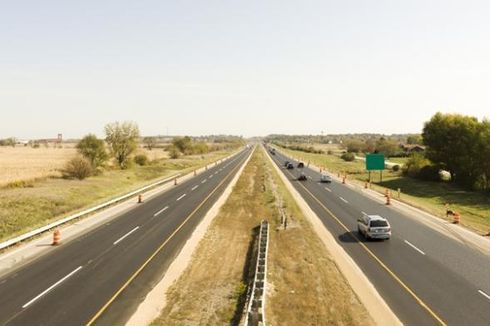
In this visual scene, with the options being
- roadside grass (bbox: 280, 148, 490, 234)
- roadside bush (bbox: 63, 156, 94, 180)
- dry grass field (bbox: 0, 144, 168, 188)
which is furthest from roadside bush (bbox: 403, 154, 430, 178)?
dry grass field (bbox: 0, 144, 168, 188)

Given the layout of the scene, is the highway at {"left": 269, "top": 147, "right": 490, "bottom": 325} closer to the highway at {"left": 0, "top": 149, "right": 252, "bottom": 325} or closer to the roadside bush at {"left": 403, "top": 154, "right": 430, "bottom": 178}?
the highway at {"left": 0, "top": 149, "right": 252, "bottom": 325}

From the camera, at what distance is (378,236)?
2747 centimetres

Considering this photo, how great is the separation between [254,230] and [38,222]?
61.5 feet

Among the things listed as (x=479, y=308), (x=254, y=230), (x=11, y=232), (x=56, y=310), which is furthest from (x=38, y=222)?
(x=479, y=308)

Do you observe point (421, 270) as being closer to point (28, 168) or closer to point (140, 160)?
point (28, 168)

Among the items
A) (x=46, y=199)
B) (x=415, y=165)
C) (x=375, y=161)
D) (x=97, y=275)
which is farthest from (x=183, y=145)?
(x=97, y=275)

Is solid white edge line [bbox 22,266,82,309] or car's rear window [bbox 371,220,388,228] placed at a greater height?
car's rear window [bbox 371,220,388,228]

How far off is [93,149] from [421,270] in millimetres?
66023

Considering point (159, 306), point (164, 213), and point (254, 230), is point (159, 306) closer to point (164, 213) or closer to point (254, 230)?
point (254, 230)

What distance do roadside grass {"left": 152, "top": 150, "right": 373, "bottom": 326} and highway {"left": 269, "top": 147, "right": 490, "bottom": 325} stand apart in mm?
1908

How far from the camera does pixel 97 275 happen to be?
2088 centimetres

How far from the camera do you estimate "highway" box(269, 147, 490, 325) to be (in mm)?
16406

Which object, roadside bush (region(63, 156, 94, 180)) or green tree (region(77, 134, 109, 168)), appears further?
green tree (region(77, 134, 109, 168))

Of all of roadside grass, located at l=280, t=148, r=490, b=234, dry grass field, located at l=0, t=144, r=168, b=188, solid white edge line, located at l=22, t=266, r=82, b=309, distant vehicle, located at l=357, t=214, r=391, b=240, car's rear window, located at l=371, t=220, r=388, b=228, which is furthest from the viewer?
dry grass field, located at l=0, t=144, r=168, b=188
